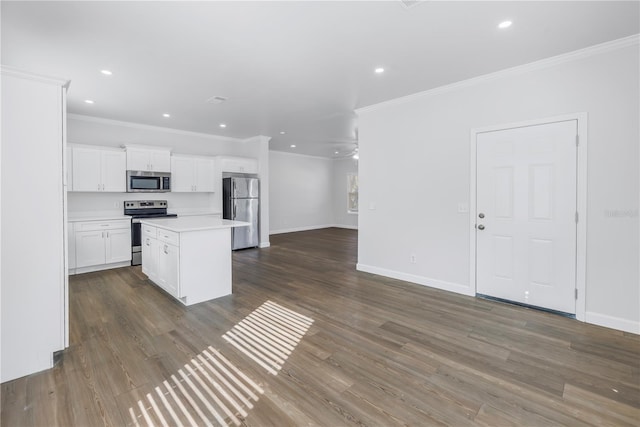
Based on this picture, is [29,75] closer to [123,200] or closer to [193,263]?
[193,263]

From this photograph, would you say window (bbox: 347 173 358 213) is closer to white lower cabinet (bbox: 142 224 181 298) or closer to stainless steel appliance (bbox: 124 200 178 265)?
stainless steel appliance (bbox: 124 200 178 265)

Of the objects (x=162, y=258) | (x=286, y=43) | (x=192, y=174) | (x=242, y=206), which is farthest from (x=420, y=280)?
(x=192, y=174)

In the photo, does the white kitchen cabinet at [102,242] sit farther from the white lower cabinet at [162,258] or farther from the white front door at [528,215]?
the white front door at [528,215]

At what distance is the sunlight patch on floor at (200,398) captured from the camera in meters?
1.73

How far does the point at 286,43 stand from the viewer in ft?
9.32

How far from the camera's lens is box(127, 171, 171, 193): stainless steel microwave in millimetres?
5617

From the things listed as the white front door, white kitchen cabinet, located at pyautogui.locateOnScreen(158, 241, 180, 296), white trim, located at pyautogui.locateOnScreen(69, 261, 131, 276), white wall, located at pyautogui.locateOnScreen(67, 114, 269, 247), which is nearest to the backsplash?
white wall, located at pyautogui.locateOnScreen(67, 114, 269, 247)

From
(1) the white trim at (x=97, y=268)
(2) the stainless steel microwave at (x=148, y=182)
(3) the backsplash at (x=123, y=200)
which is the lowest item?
(1) the white trim at (x=97, y=268)

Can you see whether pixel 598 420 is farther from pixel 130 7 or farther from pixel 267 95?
pixel 267 95

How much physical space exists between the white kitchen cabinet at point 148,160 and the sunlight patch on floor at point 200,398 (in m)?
4.69

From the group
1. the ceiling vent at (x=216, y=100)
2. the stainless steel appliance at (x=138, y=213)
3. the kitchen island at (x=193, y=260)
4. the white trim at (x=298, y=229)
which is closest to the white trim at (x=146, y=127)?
the stainless steel appliance at (x=138, y=213)

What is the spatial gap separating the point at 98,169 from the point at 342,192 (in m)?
7.72

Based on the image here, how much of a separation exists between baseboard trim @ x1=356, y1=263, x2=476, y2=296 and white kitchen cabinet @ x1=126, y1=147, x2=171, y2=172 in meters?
4.43

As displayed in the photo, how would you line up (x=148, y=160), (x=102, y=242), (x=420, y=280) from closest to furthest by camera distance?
(x=420, y=280) → (x=102, y=242) → (x=148, y=160)
